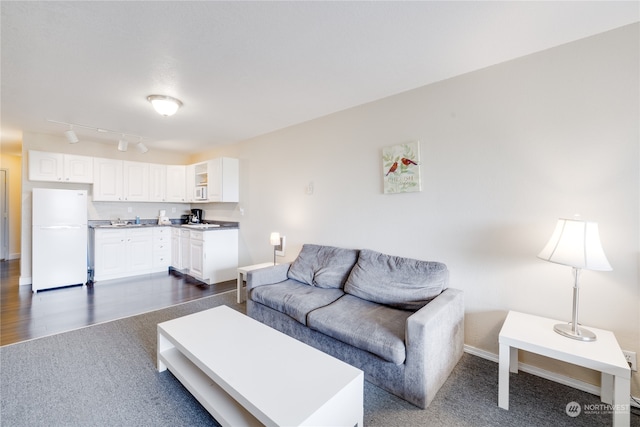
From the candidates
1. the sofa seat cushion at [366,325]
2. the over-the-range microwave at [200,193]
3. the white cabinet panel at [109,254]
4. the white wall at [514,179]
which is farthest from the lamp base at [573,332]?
the white cabinet panel at [109,254]

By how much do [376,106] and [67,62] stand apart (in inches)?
105

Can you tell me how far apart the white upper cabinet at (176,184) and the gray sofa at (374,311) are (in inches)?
135

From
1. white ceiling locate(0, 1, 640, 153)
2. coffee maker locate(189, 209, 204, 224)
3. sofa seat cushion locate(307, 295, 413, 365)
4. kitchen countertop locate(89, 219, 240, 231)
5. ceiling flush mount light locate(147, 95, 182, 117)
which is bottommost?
sofa seat cushion locate(307, 295, 413, 365)

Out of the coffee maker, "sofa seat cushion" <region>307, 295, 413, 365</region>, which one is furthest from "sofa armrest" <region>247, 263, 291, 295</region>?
the coffee maker

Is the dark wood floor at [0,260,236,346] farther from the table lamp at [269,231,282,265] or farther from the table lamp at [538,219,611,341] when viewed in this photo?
the table lamp at [538,219,611,341]

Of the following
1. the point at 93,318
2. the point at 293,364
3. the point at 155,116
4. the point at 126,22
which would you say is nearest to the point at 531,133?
the point at 293,364

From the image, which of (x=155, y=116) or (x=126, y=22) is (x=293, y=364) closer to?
(x=126, y=22)

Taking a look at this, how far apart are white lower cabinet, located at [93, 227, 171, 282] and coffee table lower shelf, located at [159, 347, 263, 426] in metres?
3.36

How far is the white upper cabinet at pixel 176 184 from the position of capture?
5.35 meters

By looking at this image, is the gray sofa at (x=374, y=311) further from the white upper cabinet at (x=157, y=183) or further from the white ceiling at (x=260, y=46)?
the white upper cabinet at (x=157, y=183)

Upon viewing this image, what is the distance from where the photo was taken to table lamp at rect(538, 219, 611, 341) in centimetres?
157

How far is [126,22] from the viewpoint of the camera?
1.68 meters

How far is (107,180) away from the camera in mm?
4656

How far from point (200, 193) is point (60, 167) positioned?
6.60 feet
